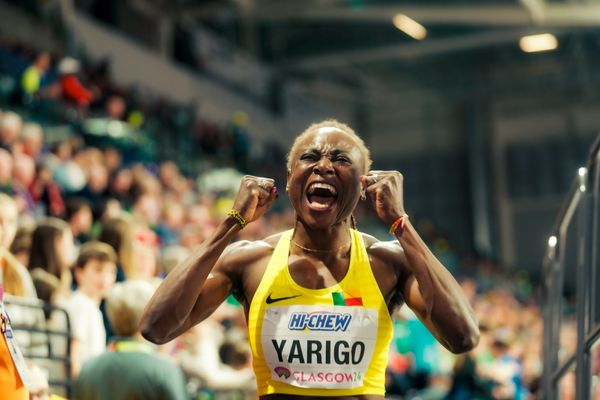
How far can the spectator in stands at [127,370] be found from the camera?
3.78 metres

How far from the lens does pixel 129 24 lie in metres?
16.1

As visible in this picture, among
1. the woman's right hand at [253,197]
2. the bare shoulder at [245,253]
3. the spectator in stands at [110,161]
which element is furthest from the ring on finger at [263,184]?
the spectator in stands at [110,161]

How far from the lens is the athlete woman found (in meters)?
2.59

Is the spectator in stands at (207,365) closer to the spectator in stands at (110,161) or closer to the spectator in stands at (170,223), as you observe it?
the spectator in stands at (170,223)

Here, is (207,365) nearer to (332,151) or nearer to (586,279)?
(586,279)

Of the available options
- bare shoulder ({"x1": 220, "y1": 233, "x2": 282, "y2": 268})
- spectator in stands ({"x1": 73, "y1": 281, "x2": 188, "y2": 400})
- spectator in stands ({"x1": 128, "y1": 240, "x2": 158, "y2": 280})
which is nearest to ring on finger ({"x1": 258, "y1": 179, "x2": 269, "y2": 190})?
bare shoulder ({"x1": 220, "y1": 233, "x2": 282, "y2": 268})

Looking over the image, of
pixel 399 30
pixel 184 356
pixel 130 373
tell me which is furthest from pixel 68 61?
pixel 399 30

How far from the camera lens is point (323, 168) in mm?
2678

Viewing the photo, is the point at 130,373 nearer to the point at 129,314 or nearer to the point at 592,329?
the point at 129,314

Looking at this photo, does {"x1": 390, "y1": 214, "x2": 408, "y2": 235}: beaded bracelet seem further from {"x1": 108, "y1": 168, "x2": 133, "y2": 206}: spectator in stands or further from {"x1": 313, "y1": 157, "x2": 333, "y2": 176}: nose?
{"x1": 108, "y1": 168, "x2": 133, "y2": 206}: spectator in stands

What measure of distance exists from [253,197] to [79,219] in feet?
12.6

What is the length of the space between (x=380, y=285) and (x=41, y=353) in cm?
230

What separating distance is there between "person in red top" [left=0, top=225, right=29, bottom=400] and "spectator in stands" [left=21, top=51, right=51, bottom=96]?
6.64 m

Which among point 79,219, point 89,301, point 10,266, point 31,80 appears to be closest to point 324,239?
point 10,266
